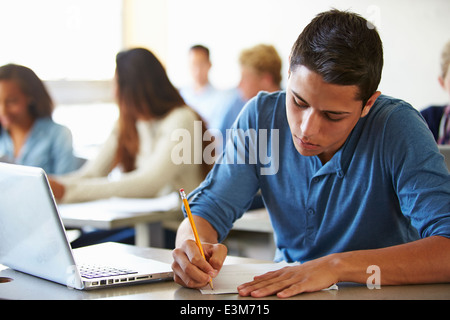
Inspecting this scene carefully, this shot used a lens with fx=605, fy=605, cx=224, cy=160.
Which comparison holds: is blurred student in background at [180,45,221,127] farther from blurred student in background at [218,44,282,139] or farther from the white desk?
the white desk

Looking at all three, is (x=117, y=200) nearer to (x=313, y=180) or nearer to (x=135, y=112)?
(x=135, y=112)

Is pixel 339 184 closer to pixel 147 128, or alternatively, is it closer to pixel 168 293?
pixel 168 293

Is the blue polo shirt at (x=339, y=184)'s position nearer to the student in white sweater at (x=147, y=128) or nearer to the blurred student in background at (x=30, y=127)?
the student in white sweater at (x=147, y=128)

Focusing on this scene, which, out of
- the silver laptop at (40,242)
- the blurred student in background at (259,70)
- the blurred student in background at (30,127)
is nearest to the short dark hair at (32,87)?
the blurred student in background at (30,127)

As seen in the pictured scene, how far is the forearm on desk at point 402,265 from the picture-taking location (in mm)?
1172

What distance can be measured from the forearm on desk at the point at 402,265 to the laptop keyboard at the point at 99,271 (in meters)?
0.43

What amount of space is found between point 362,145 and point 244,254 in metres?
1.38

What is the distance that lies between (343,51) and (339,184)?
0.35m

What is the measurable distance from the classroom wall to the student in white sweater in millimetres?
1344

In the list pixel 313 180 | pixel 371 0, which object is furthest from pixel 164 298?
pixel 371 0

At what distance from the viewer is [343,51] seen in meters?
1.25

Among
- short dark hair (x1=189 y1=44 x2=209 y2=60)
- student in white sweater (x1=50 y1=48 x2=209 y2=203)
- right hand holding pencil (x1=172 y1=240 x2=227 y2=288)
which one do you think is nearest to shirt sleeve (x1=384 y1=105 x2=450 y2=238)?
right hand holding pencil (x1=172 y1=240 x2=227 y2=288)

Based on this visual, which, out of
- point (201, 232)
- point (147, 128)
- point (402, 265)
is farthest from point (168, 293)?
point (147, 128)

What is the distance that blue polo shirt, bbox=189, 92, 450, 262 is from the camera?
1.31m
